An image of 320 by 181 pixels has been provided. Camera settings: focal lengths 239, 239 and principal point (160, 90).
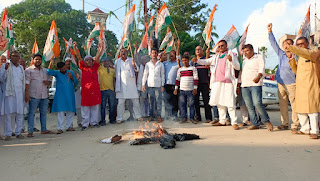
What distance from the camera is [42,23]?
22.5m

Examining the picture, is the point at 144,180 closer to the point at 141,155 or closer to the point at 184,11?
the point at 141,155

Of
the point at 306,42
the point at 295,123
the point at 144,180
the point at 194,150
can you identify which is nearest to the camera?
the point at 144,180

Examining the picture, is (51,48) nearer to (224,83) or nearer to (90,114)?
(90,114)

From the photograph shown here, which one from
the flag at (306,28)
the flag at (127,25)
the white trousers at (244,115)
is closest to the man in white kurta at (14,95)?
the flag at (127,25)

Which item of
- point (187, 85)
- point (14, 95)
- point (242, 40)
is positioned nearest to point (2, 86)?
point (14, 95)

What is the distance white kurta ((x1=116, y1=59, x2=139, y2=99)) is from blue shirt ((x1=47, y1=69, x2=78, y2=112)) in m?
1.36

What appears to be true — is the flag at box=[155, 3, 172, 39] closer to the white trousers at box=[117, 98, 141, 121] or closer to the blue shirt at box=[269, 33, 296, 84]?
the white trousers at box=[117, 98, 141, 121]

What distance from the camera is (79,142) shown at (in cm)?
445

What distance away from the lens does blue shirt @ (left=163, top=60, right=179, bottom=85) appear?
22.5ft

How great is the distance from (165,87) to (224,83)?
185 cm

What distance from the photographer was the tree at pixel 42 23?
75.2 feet

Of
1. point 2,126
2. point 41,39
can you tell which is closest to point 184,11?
point 41,39

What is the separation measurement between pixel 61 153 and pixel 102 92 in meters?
3.19

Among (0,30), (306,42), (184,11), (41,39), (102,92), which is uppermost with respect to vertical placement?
(184,11)
